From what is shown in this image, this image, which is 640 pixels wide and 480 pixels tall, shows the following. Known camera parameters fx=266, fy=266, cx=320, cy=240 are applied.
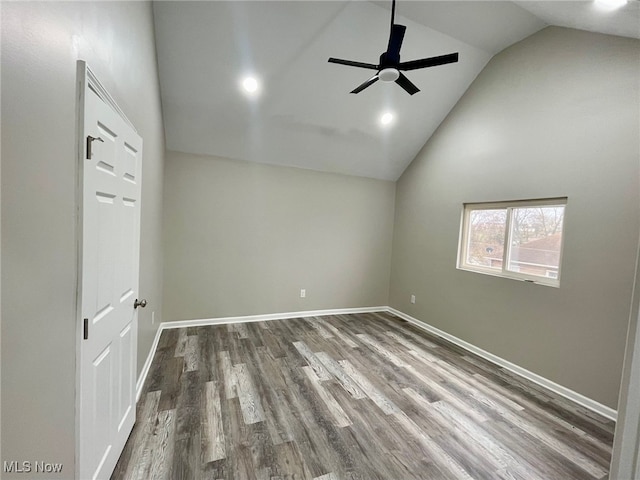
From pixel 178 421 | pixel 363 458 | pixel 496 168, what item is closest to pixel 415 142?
pixel 496 168

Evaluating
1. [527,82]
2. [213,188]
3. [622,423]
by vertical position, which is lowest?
[622,423]

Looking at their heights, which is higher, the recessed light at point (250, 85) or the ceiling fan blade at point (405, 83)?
the recessed light at point (250, 85)

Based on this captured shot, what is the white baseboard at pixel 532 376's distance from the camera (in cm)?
227

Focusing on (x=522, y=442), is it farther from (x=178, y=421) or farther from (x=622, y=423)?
(x=178, y=421)

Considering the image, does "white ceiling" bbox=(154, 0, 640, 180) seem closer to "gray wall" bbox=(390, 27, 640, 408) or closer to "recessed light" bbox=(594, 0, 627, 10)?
"recessed light" bbox=(594, 0, 627, 10)

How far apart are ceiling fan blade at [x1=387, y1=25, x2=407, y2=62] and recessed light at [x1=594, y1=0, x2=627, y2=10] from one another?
1.31 m

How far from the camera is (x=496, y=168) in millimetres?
3184

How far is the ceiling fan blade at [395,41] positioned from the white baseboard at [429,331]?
11.0 feet

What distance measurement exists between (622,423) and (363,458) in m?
1.35

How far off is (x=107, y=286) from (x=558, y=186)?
147 inches

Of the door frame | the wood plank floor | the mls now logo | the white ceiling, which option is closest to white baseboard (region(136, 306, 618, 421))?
the wood plank floor

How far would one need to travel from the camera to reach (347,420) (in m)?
2.04

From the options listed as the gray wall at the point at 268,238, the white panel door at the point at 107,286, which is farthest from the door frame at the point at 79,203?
the gray wall at the point at 268,238

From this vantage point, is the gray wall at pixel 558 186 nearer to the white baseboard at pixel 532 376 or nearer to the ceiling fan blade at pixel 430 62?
the white baseboard at pixel 532 376
